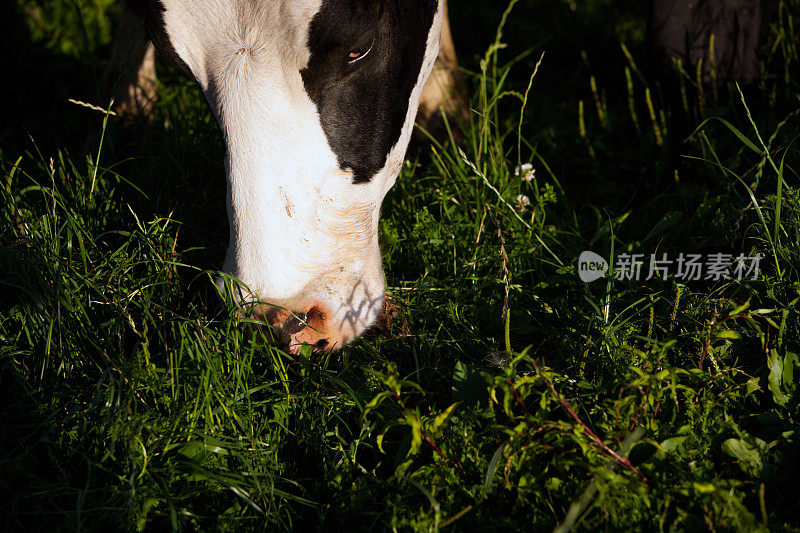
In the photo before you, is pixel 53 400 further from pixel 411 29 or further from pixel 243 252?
pixel 411 29

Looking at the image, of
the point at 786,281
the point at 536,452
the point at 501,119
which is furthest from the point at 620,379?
the point at 501,119

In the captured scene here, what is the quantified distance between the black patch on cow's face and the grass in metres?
0.52

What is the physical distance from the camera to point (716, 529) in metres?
1.28

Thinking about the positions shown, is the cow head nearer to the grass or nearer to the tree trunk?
the grass

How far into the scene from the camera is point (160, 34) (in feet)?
5.66

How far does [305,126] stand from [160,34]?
47 centimetres

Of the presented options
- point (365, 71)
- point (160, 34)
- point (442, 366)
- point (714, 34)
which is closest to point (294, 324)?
point (442, 366)

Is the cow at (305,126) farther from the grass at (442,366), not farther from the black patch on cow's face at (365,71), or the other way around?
the grass at (442,366)

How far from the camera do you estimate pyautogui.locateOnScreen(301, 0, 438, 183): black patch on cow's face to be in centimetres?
155

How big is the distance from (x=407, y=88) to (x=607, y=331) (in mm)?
834

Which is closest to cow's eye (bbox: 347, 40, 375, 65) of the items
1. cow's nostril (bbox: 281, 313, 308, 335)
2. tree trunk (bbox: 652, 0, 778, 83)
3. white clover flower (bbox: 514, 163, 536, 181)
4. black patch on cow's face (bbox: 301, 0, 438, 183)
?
black patch on cow's face (bbox: 301, 0, 438, 183)
